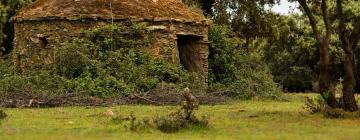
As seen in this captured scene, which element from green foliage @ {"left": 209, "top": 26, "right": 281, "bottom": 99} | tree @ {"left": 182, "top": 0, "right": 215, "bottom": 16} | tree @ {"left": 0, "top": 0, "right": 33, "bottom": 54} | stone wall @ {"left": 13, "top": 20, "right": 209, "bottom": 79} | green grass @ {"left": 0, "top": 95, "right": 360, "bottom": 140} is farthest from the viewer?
tree @ {"left": 0, "top": 0, "right": 33, "bottom": 54}

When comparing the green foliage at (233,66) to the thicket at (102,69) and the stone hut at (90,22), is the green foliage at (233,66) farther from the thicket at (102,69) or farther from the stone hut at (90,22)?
the thicket at (102,69)

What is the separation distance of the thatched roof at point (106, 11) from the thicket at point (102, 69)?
55 centimetres

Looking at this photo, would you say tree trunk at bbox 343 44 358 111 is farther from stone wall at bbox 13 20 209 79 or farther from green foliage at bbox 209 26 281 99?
stone wall at bbox 13 20 209 79

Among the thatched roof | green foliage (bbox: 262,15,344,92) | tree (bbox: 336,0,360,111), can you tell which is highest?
the thatched roof

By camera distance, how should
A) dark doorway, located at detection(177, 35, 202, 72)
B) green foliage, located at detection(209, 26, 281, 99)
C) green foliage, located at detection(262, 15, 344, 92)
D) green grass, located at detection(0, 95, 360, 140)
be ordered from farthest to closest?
green foliage, located at detection(262, 15, 344, 92), dark doorway, located at detection(177, 35, 202, 72), green foliage, located at detection(209, 26, 281, 99), green grass, located at detection(0, 95, 360, 140)

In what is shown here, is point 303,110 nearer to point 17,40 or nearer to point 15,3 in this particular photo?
point 17,40

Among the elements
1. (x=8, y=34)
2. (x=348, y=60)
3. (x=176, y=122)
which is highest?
(x=348, y=60)

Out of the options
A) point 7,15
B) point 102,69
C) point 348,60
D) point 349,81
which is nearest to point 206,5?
point 102,69

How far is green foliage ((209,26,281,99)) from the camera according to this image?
24625mm

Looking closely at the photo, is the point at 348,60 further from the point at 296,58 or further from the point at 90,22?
the point at 296,58

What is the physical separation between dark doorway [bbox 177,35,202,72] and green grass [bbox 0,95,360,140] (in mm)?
6480

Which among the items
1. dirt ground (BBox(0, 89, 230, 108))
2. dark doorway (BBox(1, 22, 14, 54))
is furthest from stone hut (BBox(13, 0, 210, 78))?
dark doorway (BBox(1, 22, 14, 54))

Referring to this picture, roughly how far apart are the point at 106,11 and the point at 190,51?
355cm

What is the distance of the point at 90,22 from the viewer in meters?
22.8
